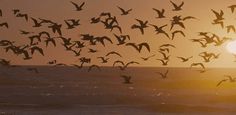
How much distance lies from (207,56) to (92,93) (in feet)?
106

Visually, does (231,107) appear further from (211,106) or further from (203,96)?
(203,96)

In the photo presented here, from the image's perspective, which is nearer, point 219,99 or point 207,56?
point 207,56

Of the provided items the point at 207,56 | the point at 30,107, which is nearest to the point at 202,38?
the point at 207,56

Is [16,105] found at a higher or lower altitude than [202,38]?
lower

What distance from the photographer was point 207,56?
29.9 m

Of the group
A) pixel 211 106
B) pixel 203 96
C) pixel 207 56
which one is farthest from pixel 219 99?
pixel 207 56

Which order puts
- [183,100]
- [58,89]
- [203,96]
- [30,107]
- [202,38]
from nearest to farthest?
[202,38] → [30,107] → [183,100] → [203,96] → [58,89]

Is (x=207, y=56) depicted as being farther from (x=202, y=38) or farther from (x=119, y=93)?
(x=119, y=93)

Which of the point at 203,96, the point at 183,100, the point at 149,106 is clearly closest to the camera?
the point at 149,106

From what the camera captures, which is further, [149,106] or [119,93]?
[119,93]

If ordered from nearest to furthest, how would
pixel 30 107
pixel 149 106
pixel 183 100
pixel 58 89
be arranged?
1. pixel 30 107
2. pixel 149 106
3. pixel 183 100
4. pixel 58 89

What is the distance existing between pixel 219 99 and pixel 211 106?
7238 mm

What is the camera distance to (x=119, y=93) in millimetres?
62625

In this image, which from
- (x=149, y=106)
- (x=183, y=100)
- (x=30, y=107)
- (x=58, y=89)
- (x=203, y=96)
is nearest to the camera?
(x=30, y=107)
